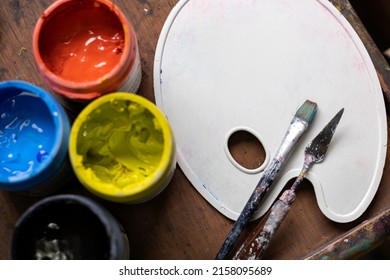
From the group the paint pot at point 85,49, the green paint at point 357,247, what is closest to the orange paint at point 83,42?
the paint pot at point 85,49

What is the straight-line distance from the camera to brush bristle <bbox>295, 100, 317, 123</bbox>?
0.87 metres

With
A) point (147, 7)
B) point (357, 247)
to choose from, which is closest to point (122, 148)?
point (147, 7)

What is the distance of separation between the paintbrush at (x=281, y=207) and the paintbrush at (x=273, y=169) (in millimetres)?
23

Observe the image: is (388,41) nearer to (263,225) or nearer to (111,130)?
(263,225)

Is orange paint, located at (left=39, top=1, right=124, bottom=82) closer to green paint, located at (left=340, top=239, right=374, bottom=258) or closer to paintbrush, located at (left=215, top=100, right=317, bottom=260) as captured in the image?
paintbrush, located at (left=215, top=100, right=317, bottom=260)

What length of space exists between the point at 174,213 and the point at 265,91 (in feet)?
0.85

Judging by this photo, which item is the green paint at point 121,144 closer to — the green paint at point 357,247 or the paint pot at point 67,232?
the paint pot at point 67,232

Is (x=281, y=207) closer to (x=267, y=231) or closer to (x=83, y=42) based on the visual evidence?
(x=267, y=231)

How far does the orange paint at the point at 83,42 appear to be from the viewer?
0.82m

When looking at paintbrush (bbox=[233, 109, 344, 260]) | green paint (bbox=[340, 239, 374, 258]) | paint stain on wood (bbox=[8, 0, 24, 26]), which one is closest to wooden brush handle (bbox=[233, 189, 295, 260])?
paintbrush (bbox=[233, 109, 344, 260])

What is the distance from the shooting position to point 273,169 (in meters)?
0.86

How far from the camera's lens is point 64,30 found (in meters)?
0.83

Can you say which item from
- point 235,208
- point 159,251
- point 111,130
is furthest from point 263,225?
point 111,130

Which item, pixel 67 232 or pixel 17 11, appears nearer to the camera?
pixel 67 232
